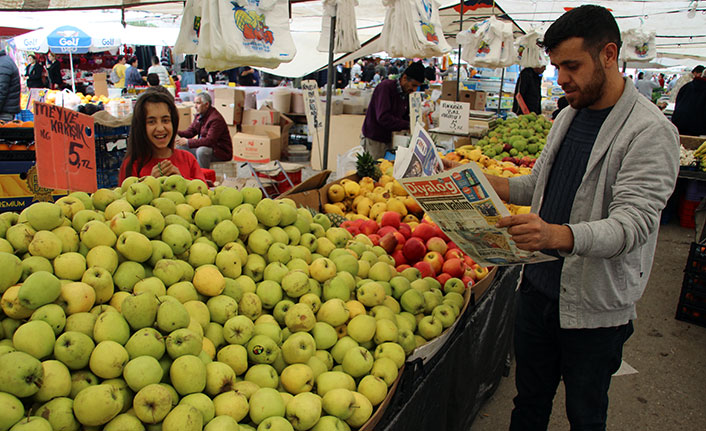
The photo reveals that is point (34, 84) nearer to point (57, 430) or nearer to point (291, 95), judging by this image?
point (291, 95)

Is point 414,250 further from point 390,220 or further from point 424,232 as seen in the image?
point 390,220

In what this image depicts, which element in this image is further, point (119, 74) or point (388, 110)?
point (119, 74)

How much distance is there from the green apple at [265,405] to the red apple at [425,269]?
1.38 metres

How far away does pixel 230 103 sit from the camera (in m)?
8.67

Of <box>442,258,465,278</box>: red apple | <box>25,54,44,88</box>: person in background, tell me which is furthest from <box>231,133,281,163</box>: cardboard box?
<box>25,54,44,88</box>: person in background

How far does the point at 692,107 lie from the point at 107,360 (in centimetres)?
986

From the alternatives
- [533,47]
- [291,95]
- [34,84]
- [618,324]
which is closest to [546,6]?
[533,47]

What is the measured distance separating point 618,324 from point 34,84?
13387 mm

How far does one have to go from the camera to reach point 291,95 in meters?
9.95

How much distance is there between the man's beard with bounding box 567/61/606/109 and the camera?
5.59 feet

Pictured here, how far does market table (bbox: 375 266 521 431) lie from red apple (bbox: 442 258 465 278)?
7.8 inches

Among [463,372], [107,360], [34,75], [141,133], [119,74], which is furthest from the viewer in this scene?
[119,74]

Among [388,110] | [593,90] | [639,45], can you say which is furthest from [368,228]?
[639,45]

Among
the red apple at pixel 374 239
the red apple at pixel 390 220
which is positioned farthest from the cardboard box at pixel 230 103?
the red apple at pixel 374 239
